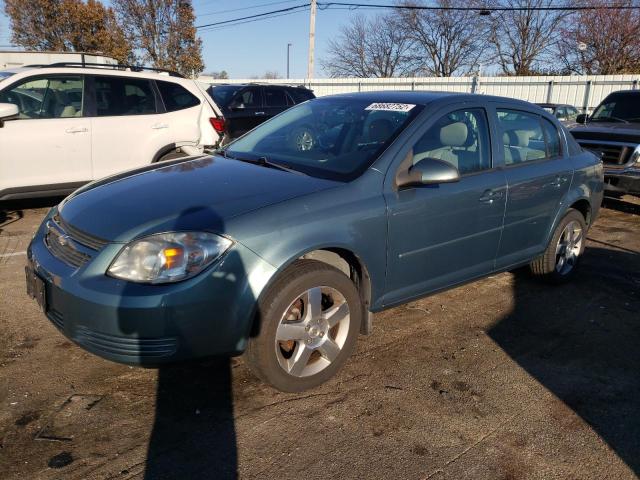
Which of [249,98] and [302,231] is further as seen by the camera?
[249,98]

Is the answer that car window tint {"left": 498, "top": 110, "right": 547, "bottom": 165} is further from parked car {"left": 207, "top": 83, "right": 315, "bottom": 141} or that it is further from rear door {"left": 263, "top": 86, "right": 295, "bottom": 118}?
rear door {"left": 263, "top": 86, "right": 295, "bottom": 118}

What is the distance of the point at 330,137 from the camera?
12.5 feet

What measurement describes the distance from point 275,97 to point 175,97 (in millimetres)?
4778

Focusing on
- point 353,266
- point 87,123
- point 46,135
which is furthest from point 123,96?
point 353,266

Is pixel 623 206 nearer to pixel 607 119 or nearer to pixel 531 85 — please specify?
pixel 607 119

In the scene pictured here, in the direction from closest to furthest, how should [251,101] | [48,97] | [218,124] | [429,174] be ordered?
1. [429,174]
2. [48,97]
3. [218,124]
4. [251,101]

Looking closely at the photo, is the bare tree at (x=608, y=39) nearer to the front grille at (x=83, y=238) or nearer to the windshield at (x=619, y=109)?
the windshield at (x=619, y=109)

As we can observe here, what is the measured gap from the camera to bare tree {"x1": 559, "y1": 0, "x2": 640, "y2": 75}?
2938 cm

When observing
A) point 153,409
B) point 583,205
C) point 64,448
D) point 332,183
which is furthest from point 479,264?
point 64,448

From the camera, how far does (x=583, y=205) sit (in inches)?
198

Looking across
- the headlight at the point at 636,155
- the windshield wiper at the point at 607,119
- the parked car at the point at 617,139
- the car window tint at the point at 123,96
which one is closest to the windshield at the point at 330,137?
the car window tint at the point at 123,96

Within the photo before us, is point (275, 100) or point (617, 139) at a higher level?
point (275, 100)

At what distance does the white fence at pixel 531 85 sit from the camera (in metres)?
20.3

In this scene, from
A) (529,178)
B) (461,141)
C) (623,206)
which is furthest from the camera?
(623,206)
